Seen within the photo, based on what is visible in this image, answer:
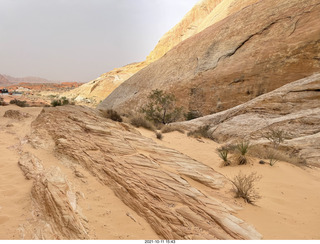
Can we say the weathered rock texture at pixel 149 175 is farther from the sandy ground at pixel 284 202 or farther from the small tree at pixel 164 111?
the small tree at pixel 164 111

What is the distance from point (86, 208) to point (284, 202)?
3.41 meters

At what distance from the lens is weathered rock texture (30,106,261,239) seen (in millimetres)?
2539

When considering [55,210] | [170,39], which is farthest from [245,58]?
[170,39]

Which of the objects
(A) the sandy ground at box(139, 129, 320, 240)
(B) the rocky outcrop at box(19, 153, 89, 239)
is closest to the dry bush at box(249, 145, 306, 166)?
(A) the sandy ground at box(139, 129, 320, 240)

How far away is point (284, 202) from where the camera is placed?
3.43 m

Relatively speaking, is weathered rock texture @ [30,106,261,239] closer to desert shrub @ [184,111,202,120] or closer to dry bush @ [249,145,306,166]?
dry bush @ [249,145,306,166]

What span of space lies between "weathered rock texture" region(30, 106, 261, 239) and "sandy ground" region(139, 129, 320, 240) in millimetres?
356

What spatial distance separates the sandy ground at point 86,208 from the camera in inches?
94.8

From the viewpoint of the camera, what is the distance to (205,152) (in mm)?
6645

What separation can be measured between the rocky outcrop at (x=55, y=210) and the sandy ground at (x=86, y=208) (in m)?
0.12

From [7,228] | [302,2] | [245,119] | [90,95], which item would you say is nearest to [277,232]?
[7,228]

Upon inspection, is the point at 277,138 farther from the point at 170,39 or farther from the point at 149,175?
the point at 170,39

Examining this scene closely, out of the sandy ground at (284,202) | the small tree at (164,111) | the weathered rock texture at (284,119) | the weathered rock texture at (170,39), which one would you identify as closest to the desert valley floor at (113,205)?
the sandy ground at (284,202)

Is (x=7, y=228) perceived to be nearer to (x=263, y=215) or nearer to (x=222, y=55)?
(x=263, y=215)
